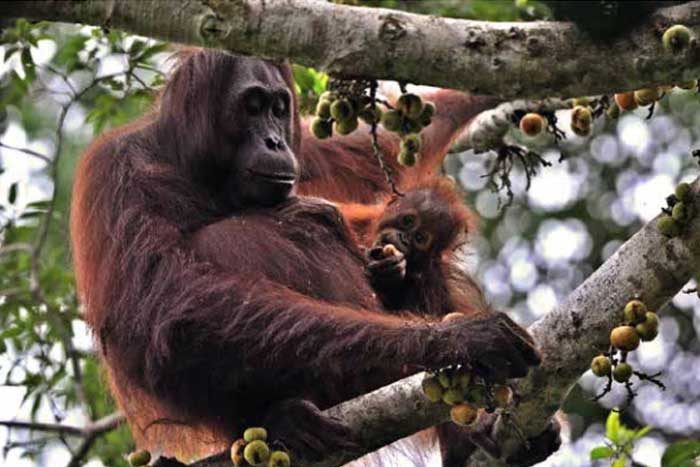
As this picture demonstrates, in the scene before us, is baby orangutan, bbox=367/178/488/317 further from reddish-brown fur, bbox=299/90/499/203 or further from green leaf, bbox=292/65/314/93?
green leaf, bbox=292/65/314/93

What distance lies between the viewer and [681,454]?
5.59 metres

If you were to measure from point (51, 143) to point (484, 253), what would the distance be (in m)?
4.58

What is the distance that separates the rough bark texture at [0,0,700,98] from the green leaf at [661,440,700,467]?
166 cm

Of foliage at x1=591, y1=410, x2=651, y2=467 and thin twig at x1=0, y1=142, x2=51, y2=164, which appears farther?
thin twig at x1=0, y1=142, x2=51, y2=164

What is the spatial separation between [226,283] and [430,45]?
6.12 ft

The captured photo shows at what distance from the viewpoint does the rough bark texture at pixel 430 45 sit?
179 inches

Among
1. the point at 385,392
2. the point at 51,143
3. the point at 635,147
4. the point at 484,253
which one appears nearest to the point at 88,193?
the point at 385,392

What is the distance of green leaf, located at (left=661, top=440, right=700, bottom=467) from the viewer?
18.3 ft

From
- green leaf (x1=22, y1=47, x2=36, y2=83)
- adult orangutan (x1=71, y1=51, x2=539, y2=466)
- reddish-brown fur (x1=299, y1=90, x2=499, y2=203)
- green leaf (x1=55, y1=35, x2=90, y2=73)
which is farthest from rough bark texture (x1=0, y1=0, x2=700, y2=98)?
green leaf (x1=55, y1=35, x2=90, y2=73)

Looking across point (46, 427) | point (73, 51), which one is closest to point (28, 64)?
point (73, 51)

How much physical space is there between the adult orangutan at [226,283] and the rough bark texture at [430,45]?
1013 mm

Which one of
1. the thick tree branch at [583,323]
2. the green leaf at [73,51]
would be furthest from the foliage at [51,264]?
the thick tree branch at [583,323]

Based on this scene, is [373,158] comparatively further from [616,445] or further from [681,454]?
[681,454]

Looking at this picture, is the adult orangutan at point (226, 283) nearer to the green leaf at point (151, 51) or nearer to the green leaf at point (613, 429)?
the green leaf at point (151, 51)
